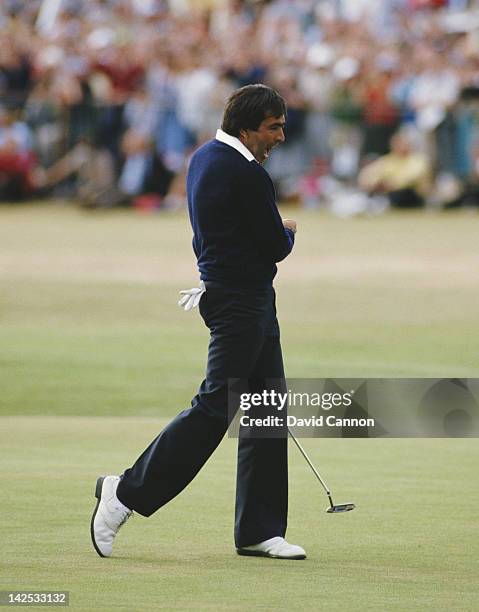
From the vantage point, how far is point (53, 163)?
82.0 ft

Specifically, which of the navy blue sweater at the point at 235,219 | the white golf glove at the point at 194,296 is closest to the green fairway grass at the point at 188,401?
the white golf glove at the point at 194,296

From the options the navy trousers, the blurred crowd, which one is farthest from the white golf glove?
the blurred crowd

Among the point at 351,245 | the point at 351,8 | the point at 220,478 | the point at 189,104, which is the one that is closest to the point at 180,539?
the point at 220,478

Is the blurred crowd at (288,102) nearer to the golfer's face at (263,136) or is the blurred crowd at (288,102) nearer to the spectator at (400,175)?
the spectator at (400,175)

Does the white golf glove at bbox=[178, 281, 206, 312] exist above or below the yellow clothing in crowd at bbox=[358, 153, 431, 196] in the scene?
below

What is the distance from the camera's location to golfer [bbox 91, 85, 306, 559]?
6594mm

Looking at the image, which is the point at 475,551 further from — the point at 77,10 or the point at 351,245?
the point at 77,10

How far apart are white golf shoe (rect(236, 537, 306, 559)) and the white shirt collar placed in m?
1.59

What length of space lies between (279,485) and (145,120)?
18289mm

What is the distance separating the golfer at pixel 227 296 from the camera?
6594mm

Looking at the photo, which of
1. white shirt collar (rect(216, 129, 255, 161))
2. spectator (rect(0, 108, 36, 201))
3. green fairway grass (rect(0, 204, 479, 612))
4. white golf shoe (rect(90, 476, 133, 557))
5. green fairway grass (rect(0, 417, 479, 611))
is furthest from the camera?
spectator (rect(0, 108, 36, 201))

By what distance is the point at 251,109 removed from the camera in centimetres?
668

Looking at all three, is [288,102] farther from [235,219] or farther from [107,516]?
[107,516]

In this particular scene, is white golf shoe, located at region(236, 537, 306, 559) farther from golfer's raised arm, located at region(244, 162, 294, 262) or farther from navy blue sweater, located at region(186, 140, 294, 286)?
golfer's raised arm, located at region(244, 162, 294, 262)
